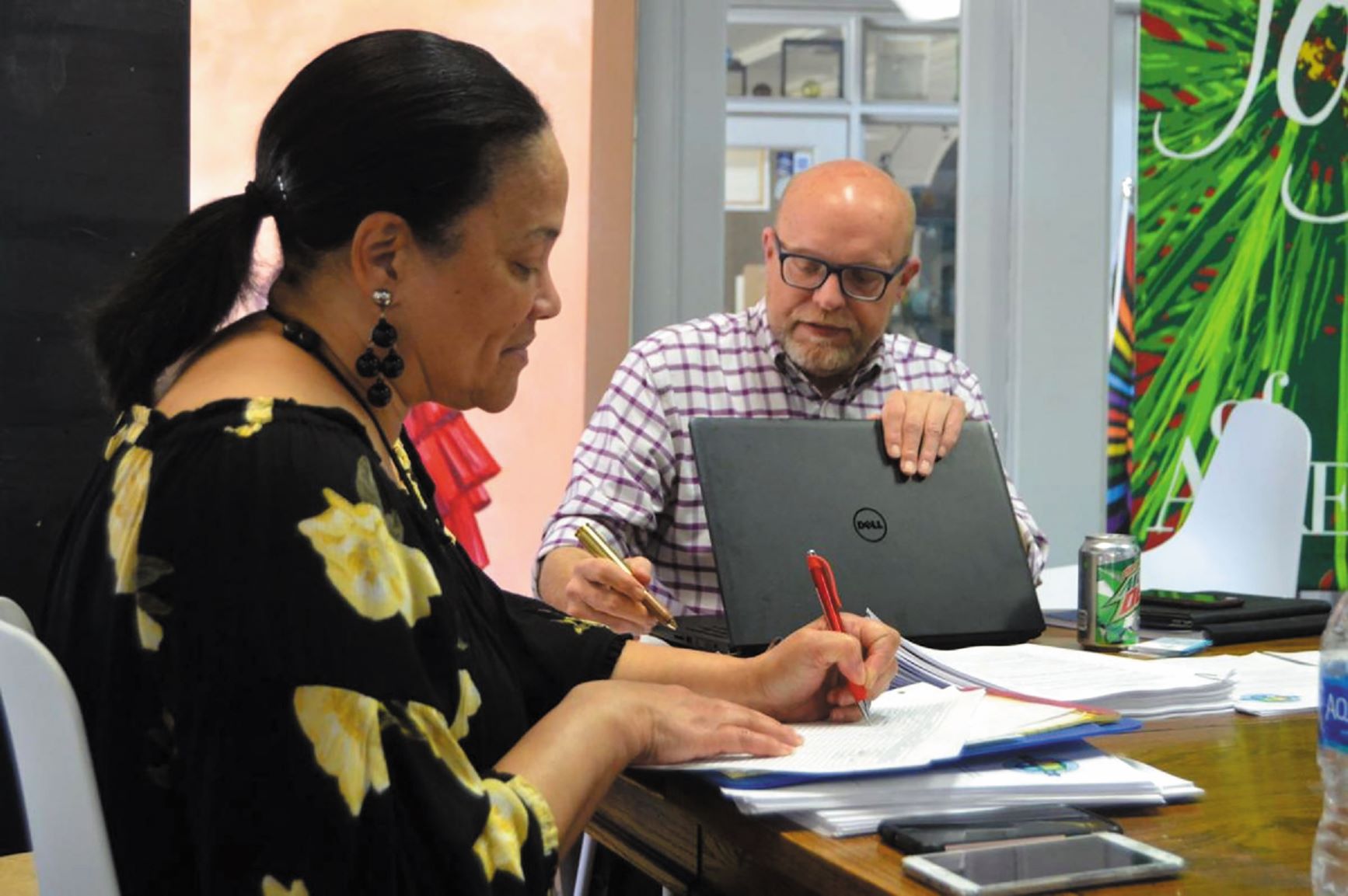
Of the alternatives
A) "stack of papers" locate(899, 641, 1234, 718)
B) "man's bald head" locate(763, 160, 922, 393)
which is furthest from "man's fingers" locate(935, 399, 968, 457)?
"man's bald head" locate(763, 160, 922, 393)

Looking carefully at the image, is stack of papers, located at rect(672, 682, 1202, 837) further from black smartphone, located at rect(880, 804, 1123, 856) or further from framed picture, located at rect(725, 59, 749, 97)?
framed picture, located at rect(725, 59, 749, 97)

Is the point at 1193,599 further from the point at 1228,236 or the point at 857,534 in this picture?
the point at 1228,236

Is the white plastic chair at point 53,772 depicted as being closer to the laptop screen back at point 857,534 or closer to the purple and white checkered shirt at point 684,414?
the laptop screen back at point 857,534

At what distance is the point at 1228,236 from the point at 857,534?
2.06m

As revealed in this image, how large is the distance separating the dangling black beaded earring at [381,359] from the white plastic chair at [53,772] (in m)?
0.36

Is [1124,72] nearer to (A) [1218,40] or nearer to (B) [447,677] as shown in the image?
(A) [1218,40]

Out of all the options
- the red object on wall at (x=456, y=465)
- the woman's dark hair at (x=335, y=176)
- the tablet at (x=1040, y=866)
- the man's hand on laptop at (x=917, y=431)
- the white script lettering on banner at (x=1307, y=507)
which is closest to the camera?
the tablet at (x=1040, y=866)

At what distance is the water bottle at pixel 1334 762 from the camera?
86cm

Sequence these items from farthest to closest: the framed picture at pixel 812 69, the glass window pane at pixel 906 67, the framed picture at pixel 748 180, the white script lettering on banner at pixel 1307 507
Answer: the framed picture at pixel 812 69
the glass window pane at pixel 906 67
the framed picture at pixel 748 180
the white script lettering on banner at pixel 1307 507

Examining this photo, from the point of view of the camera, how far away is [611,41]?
9.81 ft

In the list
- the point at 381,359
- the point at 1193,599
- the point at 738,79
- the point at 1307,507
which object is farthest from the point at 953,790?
the point at 738,79

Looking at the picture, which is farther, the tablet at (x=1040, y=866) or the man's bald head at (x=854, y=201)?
the man's bald head at (x=854, y=201)

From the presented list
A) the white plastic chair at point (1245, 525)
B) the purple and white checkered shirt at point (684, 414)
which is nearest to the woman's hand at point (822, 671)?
the purple and white checkered shirt at point (684, 414)

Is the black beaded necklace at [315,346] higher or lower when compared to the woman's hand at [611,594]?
higher
